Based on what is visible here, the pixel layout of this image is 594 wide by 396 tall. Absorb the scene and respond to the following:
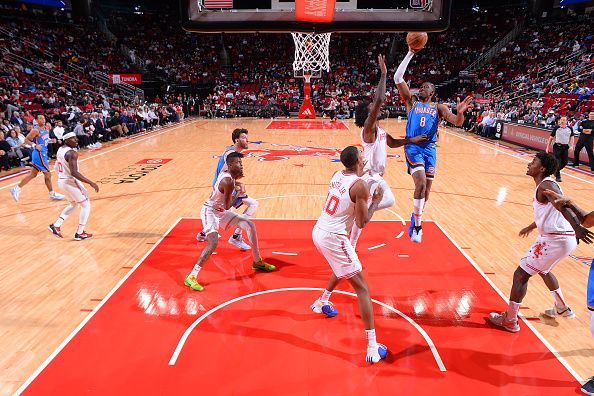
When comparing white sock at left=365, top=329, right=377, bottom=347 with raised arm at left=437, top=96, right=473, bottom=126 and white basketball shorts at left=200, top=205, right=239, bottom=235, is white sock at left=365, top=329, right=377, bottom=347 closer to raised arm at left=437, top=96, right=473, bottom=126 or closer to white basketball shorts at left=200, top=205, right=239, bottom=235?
white basketball shorts at left=200, top=205, right=239, bottom=235

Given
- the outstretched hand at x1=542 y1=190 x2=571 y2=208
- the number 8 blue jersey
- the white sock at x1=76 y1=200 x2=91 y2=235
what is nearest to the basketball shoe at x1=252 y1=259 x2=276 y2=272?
the number 8 blue jersey

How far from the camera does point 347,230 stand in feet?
13.1

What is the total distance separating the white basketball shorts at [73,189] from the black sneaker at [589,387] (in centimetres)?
680

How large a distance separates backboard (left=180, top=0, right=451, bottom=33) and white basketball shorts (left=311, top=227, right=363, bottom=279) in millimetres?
2113

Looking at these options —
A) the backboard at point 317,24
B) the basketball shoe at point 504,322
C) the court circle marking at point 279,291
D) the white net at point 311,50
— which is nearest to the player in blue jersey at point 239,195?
the court circle marking at point 279,291

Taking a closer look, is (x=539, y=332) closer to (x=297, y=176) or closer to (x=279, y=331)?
(x=279, y=331)

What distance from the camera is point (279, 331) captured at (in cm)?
436

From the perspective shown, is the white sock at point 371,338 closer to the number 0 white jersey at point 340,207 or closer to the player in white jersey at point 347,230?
the player in white jersey at point 347,230

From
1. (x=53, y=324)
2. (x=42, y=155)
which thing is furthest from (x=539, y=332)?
(x=42, y=155)

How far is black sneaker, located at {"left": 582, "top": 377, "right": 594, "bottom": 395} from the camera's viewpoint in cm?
343

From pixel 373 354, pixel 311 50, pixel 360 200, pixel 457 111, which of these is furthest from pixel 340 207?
pixel 311 50

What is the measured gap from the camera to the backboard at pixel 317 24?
425cm

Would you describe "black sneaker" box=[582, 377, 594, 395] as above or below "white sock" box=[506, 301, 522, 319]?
below

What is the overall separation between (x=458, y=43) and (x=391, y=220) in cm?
3234
